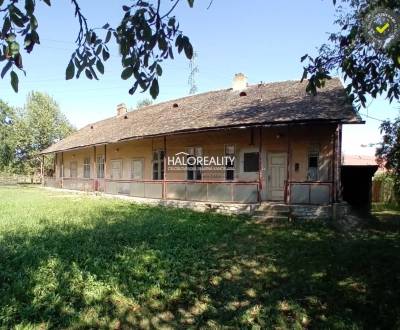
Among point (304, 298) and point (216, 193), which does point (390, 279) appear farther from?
point (216, 193)

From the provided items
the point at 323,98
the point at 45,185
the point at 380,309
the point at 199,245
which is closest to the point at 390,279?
the point at 380,309

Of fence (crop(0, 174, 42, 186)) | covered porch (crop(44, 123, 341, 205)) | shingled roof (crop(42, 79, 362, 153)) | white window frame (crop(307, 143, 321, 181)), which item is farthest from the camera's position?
fence (crop(0, 174, 42, 186))

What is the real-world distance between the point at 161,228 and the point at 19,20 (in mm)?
8695

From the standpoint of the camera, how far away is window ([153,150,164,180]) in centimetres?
2165

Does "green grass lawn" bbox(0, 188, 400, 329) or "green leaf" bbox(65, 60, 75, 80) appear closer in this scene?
"green leaf" bbox(65, 60, 75, 80)

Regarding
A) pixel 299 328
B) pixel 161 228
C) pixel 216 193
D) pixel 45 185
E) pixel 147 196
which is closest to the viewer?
pixel 299 328

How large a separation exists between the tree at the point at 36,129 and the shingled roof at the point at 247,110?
27.3m

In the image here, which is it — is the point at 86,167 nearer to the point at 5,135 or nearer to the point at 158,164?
the point at 158,164

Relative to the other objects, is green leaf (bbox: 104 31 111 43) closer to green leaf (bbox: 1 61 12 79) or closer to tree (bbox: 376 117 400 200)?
green leaf (bbox: 1 61 12 79)

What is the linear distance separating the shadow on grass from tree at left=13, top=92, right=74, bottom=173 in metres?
43.3

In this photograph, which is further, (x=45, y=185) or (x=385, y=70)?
(x=45, y=185)

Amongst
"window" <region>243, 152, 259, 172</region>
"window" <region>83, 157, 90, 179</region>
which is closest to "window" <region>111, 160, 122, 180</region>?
"window" <region>83, 157, 90, 179</region>

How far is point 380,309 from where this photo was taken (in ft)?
17.0

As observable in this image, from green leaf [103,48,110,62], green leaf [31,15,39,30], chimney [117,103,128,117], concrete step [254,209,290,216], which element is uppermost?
chimney [117,103,128,117]
